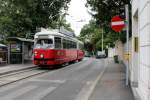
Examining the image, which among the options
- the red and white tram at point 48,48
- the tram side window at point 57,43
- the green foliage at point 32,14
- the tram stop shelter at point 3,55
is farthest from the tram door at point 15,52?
the green foliage at point 32,14

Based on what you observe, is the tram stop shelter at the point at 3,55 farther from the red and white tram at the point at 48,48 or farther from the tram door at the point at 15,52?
the red and white tram at the point at 48,48

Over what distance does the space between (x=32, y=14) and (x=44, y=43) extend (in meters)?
10.5

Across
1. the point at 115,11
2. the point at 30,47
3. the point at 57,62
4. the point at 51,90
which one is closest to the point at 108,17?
the point at 115,11

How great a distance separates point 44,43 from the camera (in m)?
29.5

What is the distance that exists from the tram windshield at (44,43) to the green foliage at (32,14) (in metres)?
8.29

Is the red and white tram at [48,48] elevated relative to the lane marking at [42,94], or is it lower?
elevated

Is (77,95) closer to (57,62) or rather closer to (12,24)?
(57,62)

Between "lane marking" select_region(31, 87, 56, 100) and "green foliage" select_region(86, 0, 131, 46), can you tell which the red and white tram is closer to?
"green foliage" select_region(86, 0, 131, 46)

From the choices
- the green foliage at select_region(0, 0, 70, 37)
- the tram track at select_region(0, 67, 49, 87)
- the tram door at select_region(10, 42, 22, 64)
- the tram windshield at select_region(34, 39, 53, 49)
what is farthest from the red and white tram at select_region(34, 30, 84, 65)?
the green foliage at select_region(0, 0, 70, 37)

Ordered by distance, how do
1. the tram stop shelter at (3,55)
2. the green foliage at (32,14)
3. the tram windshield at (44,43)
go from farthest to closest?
the green foliage at (32,14)
the tram stop shelter at (3,55)
the tram windshield at (44,43)

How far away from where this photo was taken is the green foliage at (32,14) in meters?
39.1

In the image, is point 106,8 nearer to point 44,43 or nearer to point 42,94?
point 44,43

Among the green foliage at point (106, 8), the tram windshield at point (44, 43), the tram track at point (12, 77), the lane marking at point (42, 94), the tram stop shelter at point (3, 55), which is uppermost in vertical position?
the green foliage at point (106, 8)

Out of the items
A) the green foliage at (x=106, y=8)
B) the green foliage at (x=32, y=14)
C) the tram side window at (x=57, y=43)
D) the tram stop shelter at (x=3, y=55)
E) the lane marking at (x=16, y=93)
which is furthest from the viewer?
the green foliage at (x=32, y=14)
